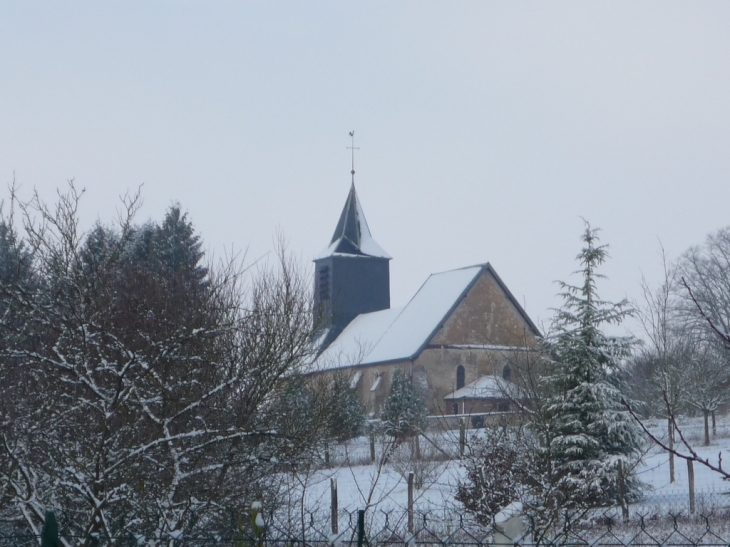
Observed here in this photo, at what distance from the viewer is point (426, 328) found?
37812mm

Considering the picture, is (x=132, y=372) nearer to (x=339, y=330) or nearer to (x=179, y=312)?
(x=179, y=312)

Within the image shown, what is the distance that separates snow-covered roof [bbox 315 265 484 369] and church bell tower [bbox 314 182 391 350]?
2.85ft

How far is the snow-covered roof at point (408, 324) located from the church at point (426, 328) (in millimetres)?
56

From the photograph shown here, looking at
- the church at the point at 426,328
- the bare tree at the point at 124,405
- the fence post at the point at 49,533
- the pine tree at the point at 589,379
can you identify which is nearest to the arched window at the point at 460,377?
the church at the point at 426,328

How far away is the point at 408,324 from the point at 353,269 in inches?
221

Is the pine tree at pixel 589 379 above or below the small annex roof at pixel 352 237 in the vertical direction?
below

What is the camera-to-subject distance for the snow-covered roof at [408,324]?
37.4 metres

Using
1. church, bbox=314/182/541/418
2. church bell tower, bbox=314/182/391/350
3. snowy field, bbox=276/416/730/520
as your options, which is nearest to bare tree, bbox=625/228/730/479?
snowy field, bbox=276/416/730/520

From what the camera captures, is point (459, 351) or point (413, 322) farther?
point (413, 322)

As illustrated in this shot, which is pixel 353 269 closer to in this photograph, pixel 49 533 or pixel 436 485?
pixel 436 485

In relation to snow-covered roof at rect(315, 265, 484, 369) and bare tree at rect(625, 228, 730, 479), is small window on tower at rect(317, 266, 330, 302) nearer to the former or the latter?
snow-covered roof at rect(315, 265, 484, 369)

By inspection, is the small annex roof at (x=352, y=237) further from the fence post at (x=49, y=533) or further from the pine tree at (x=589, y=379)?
the fence post at (x=49, y=533)

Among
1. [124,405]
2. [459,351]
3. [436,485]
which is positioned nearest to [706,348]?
[459,351]

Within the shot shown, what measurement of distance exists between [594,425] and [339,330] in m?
30.0
